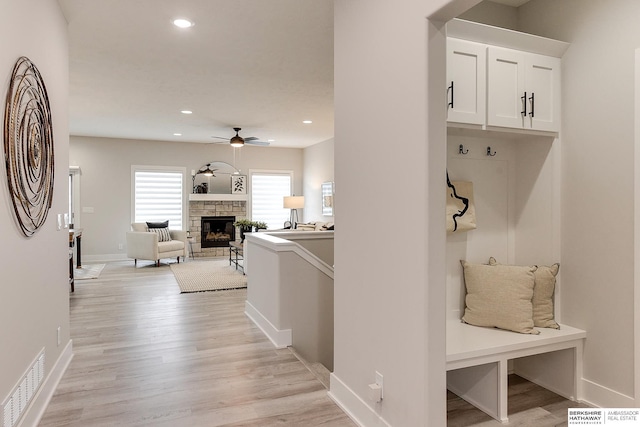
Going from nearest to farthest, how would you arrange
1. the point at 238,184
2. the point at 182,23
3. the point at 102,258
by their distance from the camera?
the point at 182,23 < the point at 102,258 < the point at 238,184

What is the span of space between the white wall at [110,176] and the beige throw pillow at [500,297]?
8257 millimetres

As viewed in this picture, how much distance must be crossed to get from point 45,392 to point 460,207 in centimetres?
285

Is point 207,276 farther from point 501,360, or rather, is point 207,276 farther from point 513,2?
point 513,2

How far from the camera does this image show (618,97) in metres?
2.37

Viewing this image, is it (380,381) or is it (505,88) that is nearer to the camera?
(380,381)

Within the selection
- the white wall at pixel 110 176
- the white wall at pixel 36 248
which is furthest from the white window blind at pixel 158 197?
the white wall at pixel 36 248

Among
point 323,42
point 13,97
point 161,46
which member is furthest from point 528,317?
point 161,46

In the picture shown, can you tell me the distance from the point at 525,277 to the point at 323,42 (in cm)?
262

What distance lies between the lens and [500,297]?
8.39ft

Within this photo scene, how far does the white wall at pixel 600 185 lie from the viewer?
7.64ft

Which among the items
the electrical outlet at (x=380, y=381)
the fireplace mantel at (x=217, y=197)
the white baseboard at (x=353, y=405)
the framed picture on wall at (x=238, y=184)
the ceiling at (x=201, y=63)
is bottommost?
the white baseboard at (x=353, y=405)

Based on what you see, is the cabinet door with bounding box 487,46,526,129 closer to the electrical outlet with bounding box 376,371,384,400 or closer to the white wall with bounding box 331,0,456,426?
the white wall with bounding box 331,0,456,426

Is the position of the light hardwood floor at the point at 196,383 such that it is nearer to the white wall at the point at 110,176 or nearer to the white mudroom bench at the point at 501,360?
the white mudroom bench at the point at 501,360

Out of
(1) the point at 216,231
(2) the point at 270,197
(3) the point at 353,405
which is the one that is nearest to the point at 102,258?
Answer: (1) the point at 216,231
